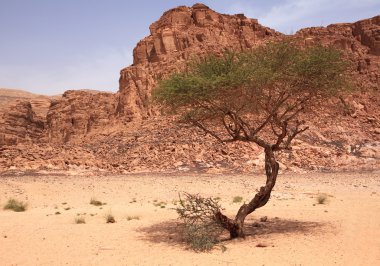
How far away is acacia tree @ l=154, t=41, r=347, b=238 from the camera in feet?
41.4

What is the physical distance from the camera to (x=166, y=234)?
12.9m

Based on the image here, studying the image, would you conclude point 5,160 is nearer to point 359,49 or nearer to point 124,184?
point 124,184

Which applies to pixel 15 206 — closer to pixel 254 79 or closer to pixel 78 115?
pixel 254 79

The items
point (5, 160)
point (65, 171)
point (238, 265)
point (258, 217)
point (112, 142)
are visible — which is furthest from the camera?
point (112, 142)

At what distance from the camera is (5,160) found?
40438 millimetres

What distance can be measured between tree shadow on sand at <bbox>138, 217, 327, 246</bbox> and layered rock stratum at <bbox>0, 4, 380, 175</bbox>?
39.7 feet

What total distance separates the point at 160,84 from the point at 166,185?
1598 centimetres

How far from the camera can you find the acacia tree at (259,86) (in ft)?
41.4

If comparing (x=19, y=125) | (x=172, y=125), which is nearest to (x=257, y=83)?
(x=172, y=125)

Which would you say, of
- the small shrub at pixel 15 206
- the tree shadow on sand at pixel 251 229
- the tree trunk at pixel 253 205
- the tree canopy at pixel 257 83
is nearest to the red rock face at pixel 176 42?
the small shrub at pixel 15 206

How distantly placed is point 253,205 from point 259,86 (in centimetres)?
337

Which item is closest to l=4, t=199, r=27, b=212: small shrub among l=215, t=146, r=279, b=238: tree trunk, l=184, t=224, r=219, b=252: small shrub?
l=184, t=224, r=219, b=252: small shrub

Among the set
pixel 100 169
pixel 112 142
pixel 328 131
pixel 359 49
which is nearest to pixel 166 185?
pixel 100 169

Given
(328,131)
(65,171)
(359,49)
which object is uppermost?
(359,49)
